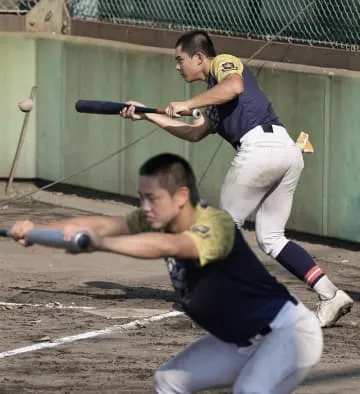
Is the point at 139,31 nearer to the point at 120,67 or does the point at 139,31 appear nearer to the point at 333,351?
the point at 120,67

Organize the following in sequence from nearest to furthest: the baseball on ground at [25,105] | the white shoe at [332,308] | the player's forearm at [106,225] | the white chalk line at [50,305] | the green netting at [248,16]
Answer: the player's forearm at [106,225] < the white shoe at [332,308] < the white chalk line at [50,305] < the green netting at [248,16] < the baseball on ground at [25,105]

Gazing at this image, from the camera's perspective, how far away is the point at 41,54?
44.7ft

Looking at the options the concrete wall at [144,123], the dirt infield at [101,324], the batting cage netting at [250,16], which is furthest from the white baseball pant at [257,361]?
the batting cage netting at [250,16]

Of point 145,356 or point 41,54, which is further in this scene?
point 41,54

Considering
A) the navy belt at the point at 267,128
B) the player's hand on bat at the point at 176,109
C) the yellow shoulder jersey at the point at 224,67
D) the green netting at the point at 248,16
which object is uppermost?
the green netting at the point at 248,16

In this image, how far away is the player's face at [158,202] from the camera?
16.0 ft

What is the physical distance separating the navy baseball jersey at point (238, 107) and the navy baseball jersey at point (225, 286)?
3072 mm

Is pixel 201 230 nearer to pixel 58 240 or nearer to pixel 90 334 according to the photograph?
pixel 58 240

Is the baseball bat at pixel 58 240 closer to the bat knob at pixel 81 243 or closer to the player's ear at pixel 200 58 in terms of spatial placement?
the bat knob at pixel 81 243

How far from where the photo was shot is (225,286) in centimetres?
497

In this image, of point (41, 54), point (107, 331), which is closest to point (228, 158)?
point (41, 54)

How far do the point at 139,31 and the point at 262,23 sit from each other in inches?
60.0

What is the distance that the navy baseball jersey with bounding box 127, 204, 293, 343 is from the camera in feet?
16.2

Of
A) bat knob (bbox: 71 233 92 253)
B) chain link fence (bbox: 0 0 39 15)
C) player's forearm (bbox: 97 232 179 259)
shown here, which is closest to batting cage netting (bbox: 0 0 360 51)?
chain link fence (bbox: 0 0 39 15)
